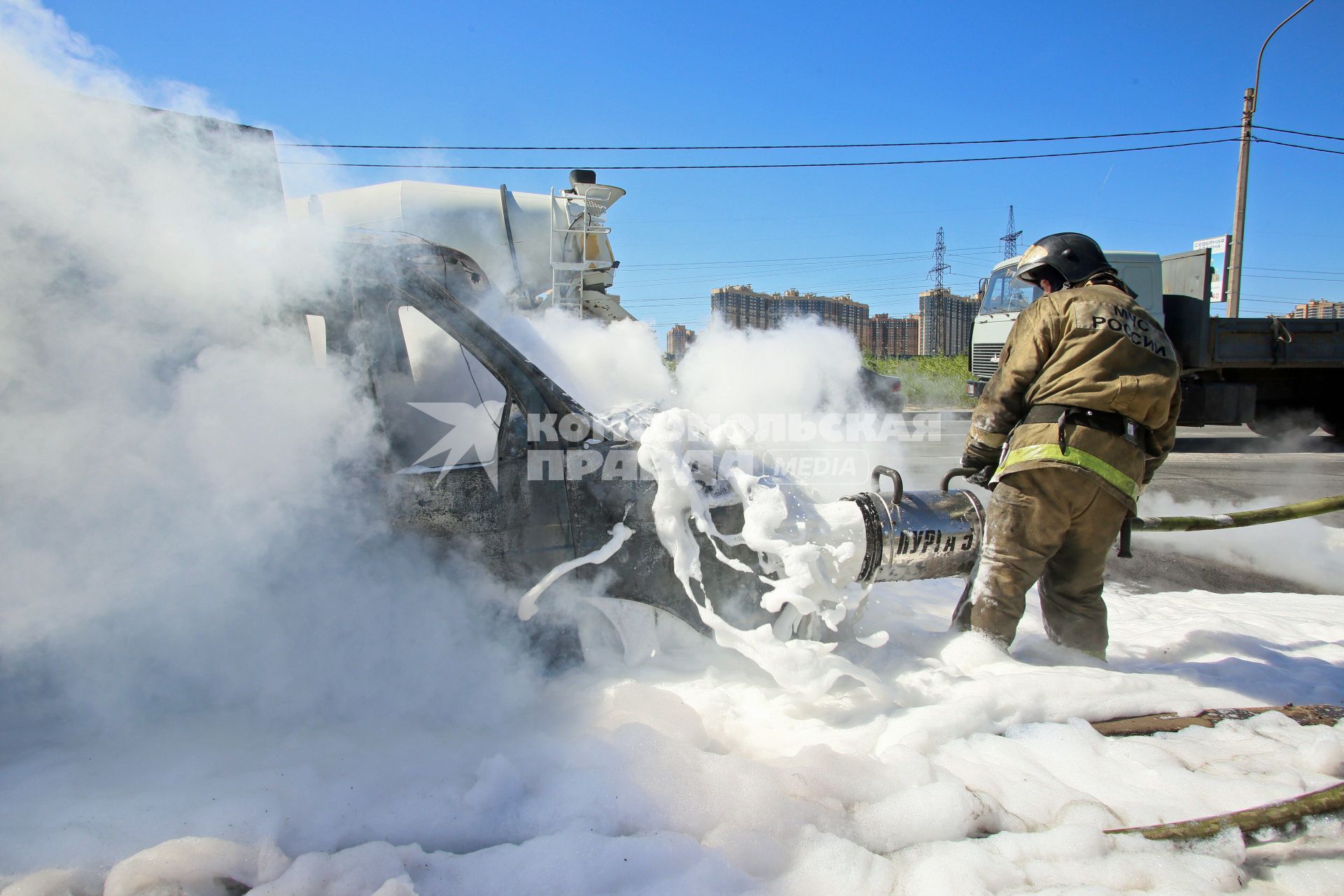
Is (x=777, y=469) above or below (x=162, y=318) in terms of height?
below

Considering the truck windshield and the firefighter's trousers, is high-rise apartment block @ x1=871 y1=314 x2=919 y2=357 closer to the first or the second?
the truck windshield

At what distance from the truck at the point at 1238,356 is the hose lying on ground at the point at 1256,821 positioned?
10.1 m

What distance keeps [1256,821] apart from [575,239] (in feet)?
27.3

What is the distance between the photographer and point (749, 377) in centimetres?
455

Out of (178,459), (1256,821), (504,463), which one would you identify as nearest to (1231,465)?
(1256,821)

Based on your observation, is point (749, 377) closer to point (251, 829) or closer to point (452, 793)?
point (452, 793)

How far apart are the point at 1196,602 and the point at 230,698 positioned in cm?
492

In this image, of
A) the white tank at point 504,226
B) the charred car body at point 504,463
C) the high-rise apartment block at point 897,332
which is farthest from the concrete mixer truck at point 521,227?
the high-rise apartment block at point 897,332

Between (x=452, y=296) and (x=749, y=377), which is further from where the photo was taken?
(x=749, y=377)

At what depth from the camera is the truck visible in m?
10.5

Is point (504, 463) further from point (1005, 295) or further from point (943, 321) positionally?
point (943, 321)

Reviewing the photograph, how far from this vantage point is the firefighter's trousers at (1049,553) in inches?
110

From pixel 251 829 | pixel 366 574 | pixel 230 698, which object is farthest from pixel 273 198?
pixel 251 829

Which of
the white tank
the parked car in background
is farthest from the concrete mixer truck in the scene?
the parked car in background
